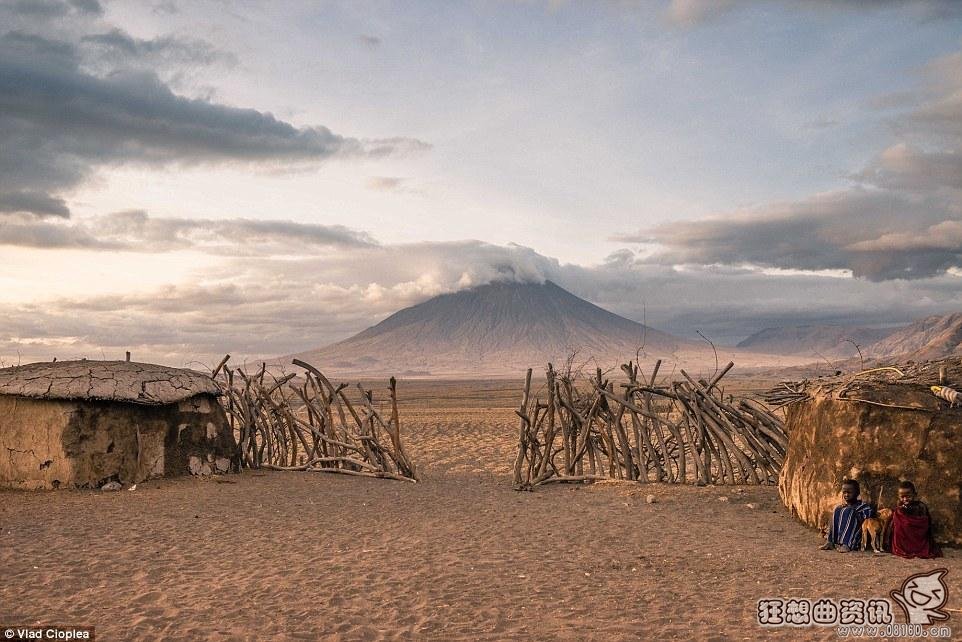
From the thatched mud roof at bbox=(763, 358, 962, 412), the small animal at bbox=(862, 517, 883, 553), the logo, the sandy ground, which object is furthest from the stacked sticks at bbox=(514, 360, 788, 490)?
the logo

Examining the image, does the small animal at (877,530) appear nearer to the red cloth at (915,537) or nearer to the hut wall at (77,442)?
the red cloth at (915,537)

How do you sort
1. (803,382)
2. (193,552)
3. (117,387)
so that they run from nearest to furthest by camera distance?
(193,552)
(803,382)
(117,387)

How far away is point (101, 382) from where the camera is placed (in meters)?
8.24

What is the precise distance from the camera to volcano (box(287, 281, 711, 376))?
151 m

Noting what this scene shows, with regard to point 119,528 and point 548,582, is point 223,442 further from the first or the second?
point 548,582

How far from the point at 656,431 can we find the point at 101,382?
20.9 feet

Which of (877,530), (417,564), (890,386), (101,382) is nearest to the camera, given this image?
(417,564)

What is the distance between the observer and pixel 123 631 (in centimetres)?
405

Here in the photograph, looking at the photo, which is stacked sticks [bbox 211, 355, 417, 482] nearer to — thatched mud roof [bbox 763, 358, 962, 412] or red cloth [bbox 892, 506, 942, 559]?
thatched mud roof [bbox 763, 358, 962, 412]

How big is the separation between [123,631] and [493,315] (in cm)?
17867

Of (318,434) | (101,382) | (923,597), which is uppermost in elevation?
(101,382)

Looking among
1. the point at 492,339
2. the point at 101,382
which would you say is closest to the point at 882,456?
the point at 101,382

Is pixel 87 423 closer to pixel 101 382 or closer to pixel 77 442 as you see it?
pixel 77 442

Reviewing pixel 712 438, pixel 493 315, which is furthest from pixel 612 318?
pixel 712 438
